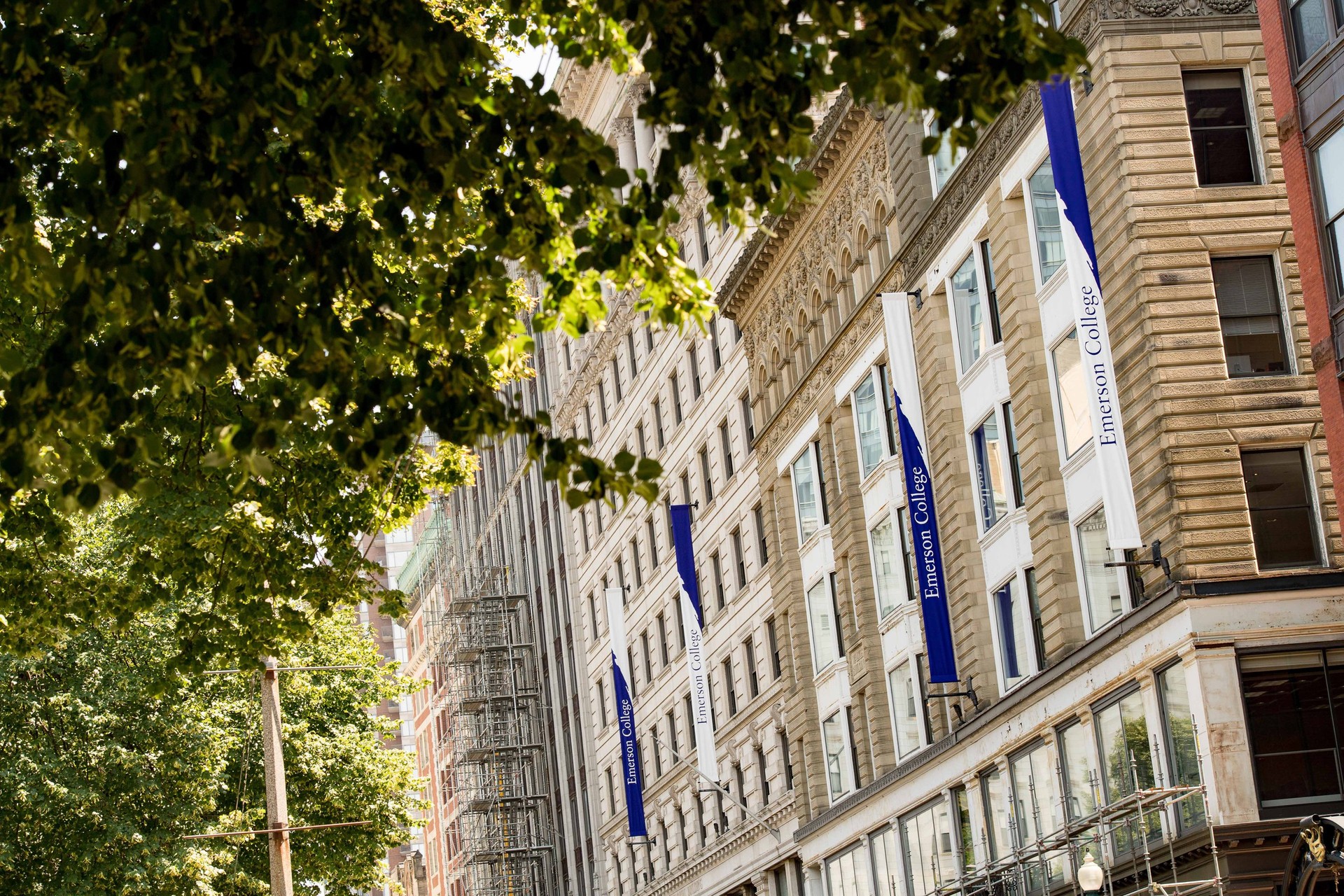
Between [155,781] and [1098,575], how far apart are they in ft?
67.9

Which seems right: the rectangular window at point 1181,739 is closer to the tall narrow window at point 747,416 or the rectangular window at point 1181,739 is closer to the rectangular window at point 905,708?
the rectangular window at point 905,708

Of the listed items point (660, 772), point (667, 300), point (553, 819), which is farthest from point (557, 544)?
point (667, 300)

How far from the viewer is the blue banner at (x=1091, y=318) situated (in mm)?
29172

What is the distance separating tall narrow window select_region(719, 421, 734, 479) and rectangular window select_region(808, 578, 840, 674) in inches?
346

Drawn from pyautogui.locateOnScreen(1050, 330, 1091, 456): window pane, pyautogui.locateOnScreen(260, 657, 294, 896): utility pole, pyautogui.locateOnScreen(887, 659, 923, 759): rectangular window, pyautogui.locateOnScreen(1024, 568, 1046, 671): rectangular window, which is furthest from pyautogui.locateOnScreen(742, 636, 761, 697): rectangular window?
pyautogui.locateOnScreen(260, 657, 294, 896): utility pole

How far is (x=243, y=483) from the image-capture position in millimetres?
10312

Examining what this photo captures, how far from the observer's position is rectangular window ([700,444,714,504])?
2329 inches

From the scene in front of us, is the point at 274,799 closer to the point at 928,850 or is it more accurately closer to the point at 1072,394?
the point at 1072,394

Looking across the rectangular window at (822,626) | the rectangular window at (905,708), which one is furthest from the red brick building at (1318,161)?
the rectangular window at (822,626)

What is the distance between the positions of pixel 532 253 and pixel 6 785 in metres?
31.9

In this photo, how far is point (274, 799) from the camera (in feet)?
90.6

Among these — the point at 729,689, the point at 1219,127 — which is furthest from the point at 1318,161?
the point at 729,689

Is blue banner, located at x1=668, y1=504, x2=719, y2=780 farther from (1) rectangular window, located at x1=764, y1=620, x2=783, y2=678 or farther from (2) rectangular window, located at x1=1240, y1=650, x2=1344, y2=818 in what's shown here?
(2) rectangular window, located at x1=1240, y1=650, x2=1344, y2=818

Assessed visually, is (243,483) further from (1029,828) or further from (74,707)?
(74,707)
